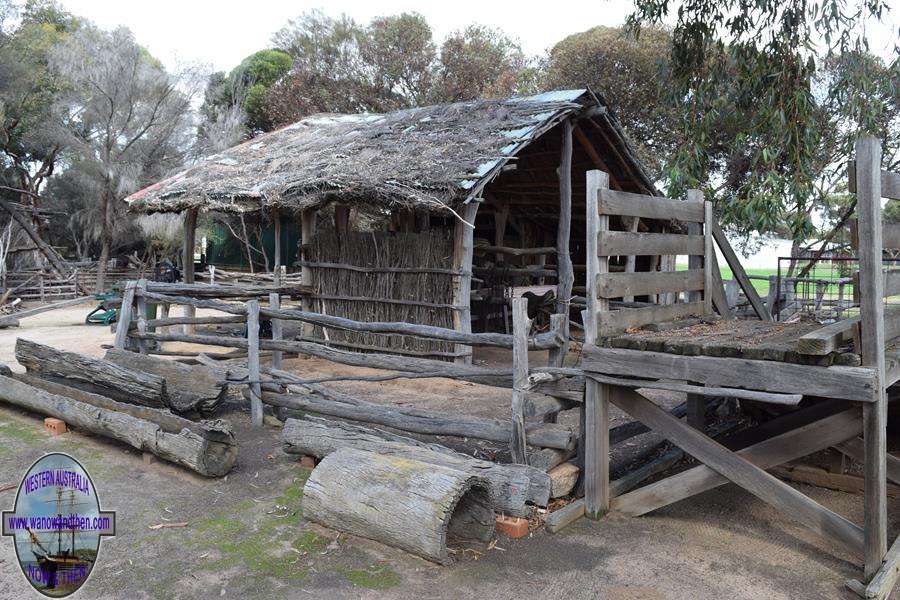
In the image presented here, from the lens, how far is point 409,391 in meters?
8.66

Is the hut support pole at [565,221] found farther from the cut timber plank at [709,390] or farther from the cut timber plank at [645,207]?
the cut timber plank at [709,390]

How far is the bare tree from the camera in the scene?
23.8 metres

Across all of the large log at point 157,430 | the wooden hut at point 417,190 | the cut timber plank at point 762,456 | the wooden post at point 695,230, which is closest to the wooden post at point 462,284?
the wooden hut at point 417,190

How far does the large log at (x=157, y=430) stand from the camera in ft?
16.8

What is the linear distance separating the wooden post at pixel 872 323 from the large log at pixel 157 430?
13.7 ft

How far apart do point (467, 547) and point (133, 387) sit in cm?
368

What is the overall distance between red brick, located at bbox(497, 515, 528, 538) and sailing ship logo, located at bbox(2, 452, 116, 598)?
7.51 ft

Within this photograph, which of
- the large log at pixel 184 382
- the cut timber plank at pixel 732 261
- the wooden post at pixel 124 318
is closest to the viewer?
the cut timber plank at pixel 732 261

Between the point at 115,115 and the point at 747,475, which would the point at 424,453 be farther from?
the point at 115,115

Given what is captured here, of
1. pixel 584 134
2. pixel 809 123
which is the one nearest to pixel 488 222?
pixel 584 134

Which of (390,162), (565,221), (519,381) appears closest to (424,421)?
(519,381)

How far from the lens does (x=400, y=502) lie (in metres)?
3.88

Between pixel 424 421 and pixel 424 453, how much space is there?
2.72 feet

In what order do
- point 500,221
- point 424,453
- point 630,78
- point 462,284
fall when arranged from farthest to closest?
point 630,78 → point 500,221 → point 462,284 → point 424,453
